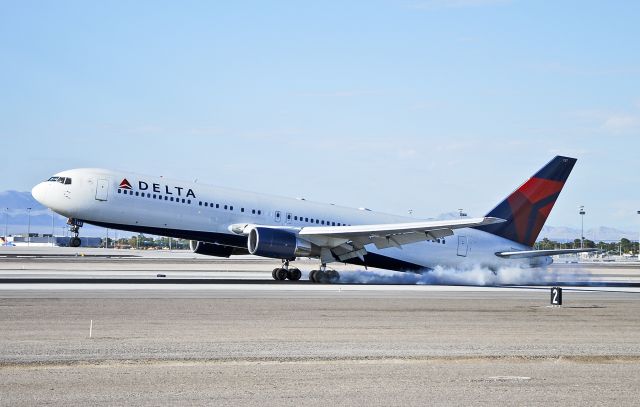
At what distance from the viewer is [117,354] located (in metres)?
18.1

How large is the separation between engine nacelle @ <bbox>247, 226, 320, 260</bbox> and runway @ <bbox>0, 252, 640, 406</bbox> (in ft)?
33.6

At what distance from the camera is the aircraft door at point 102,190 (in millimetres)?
45688

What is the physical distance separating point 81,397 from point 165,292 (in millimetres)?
23424

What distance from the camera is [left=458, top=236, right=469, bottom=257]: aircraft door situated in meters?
54.2

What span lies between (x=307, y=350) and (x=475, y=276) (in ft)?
115

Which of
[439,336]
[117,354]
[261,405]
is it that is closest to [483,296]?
[439,336]

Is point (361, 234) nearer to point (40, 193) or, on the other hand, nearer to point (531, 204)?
point (531, 204)

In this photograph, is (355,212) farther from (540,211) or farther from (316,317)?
(316,317)

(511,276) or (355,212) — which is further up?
(355,212)

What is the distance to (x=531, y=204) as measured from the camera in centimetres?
5375

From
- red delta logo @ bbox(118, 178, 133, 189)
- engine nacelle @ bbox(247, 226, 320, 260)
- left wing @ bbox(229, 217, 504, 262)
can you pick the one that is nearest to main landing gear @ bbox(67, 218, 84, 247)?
red delta logo @ bbox(118, 178, 133, 189)

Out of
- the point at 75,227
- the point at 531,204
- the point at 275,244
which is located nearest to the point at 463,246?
the point at 531,204

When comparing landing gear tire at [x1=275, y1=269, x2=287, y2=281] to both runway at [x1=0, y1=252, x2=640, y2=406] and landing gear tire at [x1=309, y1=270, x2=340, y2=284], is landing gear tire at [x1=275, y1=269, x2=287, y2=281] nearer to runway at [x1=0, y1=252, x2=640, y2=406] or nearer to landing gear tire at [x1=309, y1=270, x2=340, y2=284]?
landing gear tire at [x1=309, y1=270, x2=340, y2=284]

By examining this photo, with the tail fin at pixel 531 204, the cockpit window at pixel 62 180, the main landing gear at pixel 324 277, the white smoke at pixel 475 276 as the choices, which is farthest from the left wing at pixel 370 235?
the cockpit window at pixel 62 180
